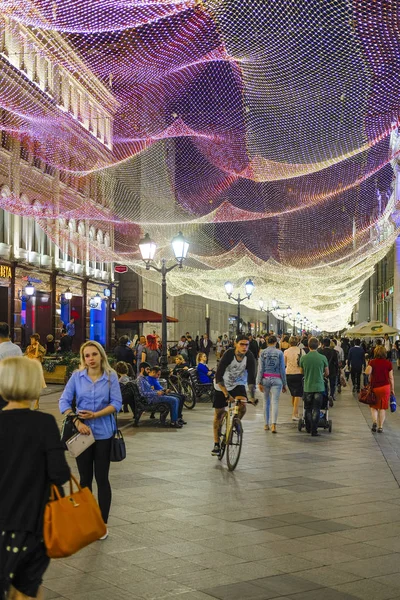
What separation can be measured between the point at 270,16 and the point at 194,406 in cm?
1118

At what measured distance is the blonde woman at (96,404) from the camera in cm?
662

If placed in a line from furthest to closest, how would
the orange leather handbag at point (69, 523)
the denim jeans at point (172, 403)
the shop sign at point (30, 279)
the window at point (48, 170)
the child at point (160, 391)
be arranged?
1. the window at point (48, 170)
2. the shop sign at point (30, 279)
3. the child at point (160, 391)
4. the denim jeans at point (172, 403)
5. the orange leather handbag at point (69, 523)

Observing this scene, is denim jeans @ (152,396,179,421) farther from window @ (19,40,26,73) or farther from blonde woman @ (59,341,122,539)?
window @ (19,40,26,73)

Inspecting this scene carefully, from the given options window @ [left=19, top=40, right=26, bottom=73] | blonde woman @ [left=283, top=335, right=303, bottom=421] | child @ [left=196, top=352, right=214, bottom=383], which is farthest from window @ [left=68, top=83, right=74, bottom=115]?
blonde woman @ [left=283, top=335, right=303, bottom=421]

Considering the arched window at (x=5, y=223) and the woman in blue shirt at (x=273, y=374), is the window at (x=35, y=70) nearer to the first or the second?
the arched window at (x=5, y=223)

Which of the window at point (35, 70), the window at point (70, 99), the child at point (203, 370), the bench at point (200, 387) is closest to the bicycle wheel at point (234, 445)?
the bench at point (200, 387)

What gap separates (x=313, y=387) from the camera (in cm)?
1414

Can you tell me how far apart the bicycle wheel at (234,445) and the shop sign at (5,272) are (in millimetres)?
26960

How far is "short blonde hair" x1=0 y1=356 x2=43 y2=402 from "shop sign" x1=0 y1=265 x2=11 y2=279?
32412mm

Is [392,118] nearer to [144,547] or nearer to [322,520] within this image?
[322,520]

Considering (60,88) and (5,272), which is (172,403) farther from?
(60,88)

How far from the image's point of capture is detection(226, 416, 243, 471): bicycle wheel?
996 cm

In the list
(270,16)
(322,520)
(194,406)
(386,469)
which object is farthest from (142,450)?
(194,406)

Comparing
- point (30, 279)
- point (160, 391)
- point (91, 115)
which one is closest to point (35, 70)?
point (91, 115)
